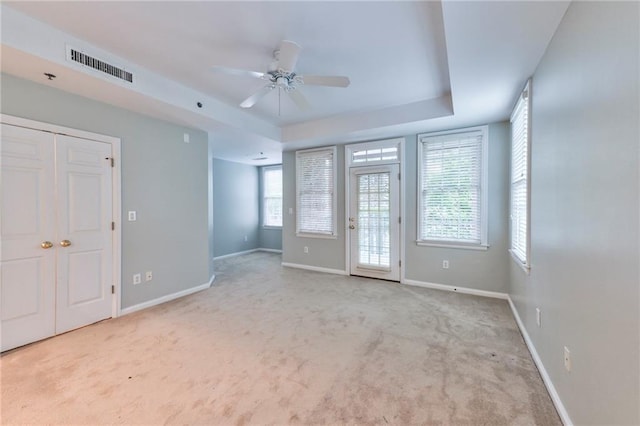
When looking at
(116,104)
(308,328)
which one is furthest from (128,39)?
(308,328)

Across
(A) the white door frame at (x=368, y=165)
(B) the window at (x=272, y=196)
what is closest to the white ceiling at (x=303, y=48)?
(A) the white door frame at (x=368, y=165)

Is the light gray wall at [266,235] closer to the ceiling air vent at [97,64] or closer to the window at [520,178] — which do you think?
the ceiling air vent at [97,64]

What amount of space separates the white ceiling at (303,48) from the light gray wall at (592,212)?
41cm

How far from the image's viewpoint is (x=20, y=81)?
244 cm

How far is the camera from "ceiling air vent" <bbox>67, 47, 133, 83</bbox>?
2.29 m

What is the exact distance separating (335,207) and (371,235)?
86 centimetres

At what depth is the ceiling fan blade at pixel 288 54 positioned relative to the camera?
2.05 metres

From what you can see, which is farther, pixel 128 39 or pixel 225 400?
pixel 128 39

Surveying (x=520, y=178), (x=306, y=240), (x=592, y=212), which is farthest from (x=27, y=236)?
(x=520, y=178)

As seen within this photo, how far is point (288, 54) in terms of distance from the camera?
2164 millimetres

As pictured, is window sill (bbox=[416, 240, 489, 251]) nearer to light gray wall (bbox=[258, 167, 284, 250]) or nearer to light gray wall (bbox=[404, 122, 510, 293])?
light gray wall (bbox=[404, 122, 510, 293])

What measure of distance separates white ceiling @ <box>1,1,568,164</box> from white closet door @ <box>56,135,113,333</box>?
0.71 metres

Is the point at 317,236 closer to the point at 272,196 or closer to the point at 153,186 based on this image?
the point at 272,196

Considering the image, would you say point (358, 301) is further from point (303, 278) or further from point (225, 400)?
point (225, 400)
